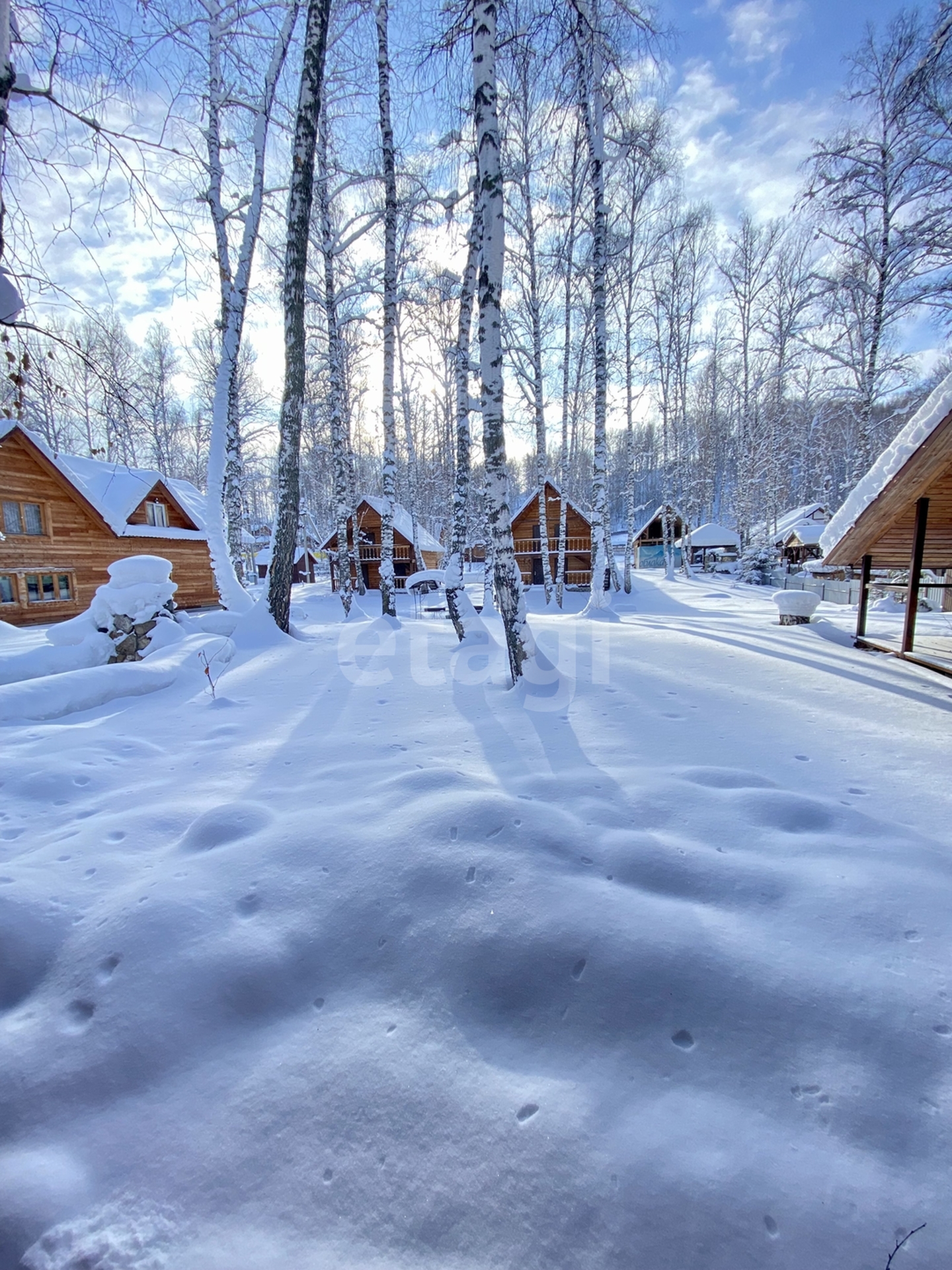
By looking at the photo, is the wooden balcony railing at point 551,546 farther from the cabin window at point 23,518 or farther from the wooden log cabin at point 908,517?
the cabin window at point 23,518

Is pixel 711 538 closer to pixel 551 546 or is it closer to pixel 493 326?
pixel 551 546

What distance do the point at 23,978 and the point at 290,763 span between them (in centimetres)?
168

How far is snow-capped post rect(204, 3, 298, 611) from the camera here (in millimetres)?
9430

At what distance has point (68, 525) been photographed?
17.1m

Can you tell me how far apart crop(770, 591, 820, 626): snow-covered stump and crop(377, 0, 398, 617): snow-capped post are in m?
8.30

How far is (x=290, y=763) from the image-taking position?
338 cm

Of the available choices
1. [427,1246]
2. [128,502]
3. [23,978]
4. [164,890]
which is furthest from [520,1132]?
[128,502]

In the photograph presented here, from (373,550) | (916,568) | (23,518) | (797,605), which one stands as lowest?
(797,605)

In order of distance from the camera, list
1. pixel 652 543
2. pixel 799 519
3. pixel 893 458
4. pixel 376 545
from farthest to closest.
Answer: pixel 652 543, pixel 799 519, pixel 376 545, pixel 893 458

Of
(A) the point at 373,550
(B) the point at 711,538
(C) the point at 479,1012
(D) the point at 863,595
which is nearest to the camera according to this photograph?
(C) the point at 479,1012

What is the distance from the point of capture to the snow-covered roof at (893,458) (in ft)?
16.1

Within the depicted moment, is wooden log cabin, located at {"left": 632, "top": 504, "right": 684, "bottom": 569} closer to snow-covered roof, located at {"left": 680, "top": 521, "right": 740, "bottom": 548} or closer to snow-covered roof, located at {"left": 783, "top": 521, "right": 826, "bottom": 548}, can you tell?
snow-covered roof, located at {"left": 680, "top": 521, "right": 740, "bottom": 548}

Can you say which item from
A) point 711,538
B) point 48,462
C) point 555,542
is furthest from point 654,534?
point 48,462

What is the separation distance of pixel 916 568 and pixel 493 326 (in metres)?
5.94
